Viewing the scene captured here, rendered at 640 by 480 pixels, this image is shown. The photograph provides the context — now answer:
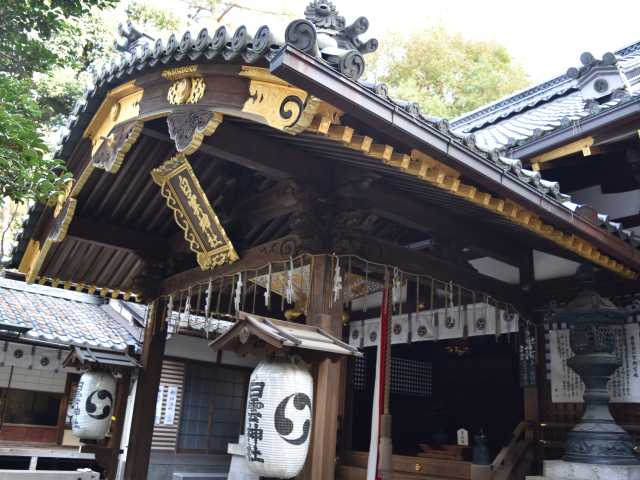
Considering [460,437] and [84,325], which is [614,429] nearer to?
[460,437]

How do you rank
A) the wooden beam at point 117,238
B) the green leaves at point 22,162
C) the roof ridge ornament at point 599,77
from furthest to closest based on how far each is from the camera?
the roof ridge ornament at point 599,77 → the wooden beam at point 117,238 → the green leaves at point 22,162

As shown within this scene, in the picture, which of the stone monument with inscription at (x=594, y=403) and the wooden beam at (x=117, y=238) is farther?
the wooden beam at (x=117, y=238)

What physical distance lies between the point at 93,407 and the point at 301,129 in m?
5.53

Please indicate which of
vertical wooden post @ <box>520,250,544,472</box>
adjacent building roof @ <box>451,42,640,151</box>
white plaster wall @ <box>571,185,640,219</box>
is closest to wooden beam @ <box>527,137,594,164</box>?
adjacent building roof @ <box>451,42,640,151</box>

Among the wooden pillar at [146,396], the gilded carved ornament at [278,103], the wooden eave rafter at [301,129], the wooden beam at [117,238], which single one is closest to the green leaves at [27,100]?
the wooden eave rafter at [301,129]

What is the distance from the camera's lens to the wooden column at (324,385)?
4.58 meters

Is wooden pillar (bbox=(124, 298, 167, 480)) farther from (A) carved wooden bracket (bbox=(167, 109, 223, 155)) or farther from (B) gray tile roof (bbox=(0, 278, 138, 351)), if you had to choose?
(B) gray tile roof (bbox=(0, 278, 138, 351))

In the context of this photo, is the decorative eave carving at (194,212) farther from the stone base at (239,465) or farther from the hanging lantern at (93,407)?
the stone base at (239,465)

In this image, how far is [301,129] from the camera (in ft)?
12.4

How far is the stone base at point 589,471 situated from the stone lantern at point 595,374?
6 centimetres

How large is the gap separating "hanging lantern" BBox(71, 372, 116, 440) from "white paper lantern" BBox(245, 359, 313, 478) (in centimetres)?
425

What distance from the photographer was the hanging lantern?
24.5 ft

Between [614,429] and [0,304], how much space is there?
40.9 feet

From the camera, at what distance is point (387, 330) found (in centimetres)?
562
